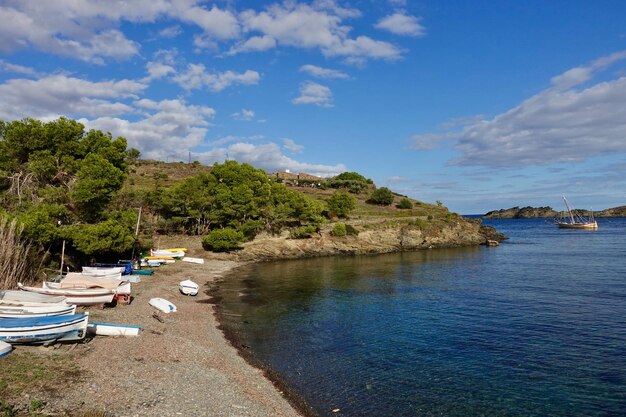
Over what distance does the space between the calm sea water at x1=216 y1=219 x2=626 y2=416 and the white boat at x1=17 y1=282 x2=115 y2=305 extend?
848 centimetres

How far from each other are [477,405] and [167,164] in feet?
514

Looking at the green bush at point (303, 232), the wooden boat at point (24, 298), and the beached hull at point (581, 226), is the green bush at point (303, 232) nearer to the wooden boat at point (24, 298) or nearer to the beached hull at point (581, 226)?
the wooden boat at point (24, 298)

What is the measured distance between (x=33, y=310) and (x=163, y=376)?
8571mm

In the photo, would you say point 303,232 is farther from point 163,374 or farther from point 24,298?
point 163,374

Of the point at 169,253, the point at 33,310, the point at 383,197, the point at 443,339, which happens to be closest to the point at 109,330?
the point at 33,310

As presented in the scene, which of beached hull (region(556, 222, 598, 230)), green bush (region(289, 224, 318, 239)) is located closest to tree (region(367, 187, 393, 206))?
green bush (region(289, 224, 318, 239))

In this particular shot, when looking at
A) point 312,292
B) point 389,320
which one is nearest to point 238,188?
point 312,292

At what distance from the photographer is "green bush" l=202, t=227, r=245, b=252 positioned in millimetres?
68812

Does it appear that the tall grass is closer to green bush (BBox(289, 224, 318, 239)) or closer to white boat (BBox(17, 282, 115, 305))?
white boat (BBox(17, 282, 115, 305))

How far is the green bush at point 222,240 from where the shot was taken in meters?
68.8

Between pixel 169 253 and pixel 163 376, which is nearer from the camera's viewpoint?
pixel 163 376

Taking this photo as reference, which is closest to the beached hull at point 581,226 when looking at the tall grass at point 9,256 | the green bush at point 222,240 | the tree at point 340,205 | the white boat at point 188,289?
the tree at point 340,205

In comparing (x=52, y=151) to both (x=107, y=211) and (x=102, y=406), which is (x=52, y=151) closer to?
(x=107, y=211)

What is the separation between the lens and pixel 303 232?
81.6 m
